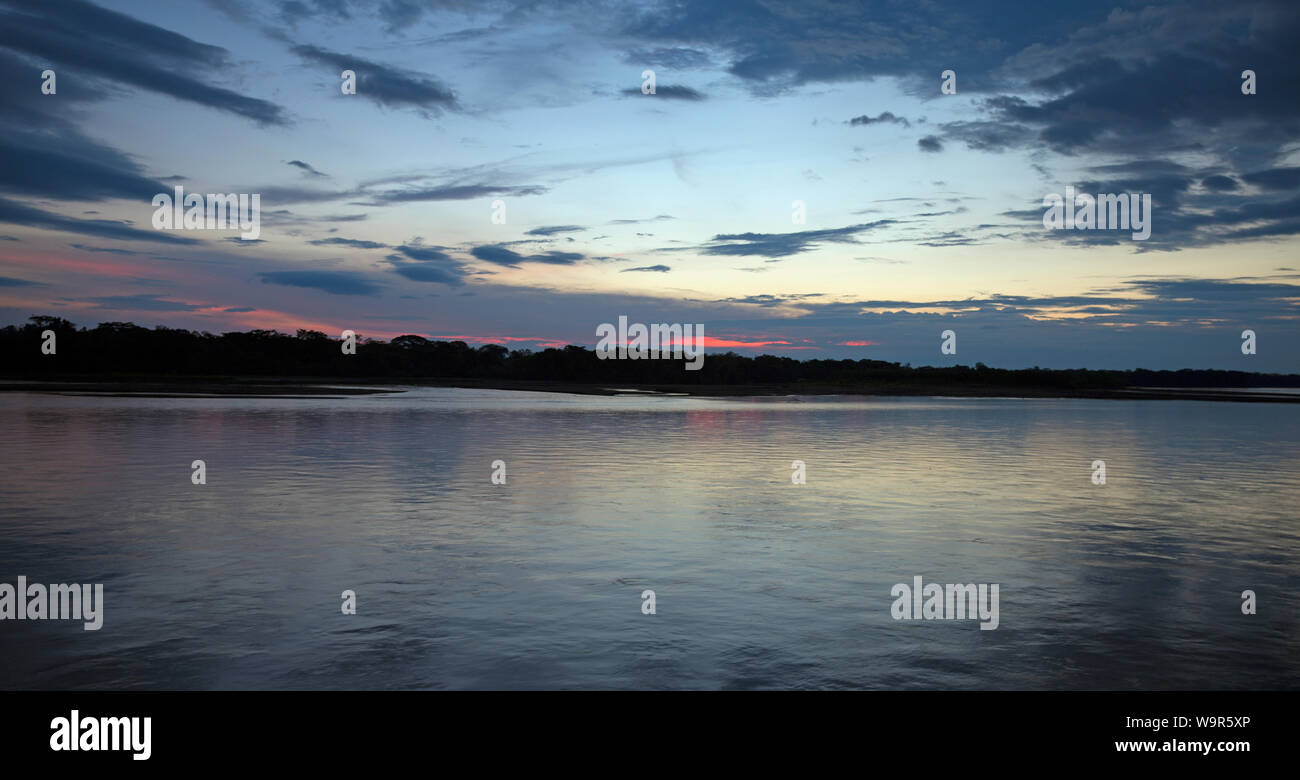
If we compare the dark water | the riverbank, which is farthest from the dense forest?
the dark water

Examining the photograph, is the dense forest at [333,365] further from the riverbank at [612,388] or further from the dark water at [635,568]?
the dark water at [635,568]

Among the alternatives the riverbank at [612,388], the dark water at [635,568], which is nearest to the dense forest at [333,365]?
the riverbank at [612,388]

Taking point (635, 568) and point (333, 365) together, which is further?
point (333, 365)

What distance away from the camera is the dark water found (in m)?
8.60

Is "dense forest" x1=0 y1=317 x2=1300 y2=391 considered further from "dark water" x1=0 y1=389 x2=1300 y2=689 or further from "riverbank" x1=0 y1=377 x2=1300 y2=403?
"dark water" x1=0 y1=389 x2=1300 y2=689

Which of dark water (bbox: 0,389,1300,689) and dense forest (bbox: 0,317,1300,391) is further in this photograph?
dense forest (bbox: 0,317,1300,391)

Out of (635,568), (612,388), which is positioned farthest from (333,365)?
(635,568)

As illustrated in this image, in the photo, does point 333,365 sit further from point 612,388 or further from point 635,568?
point 635,568

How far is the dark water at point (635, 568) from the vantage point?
860 centimetres

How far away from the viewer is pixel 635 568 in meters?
13.0

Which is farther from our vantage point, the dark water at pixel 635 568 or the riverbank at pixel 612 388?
the riverbank at pixel 612 388
